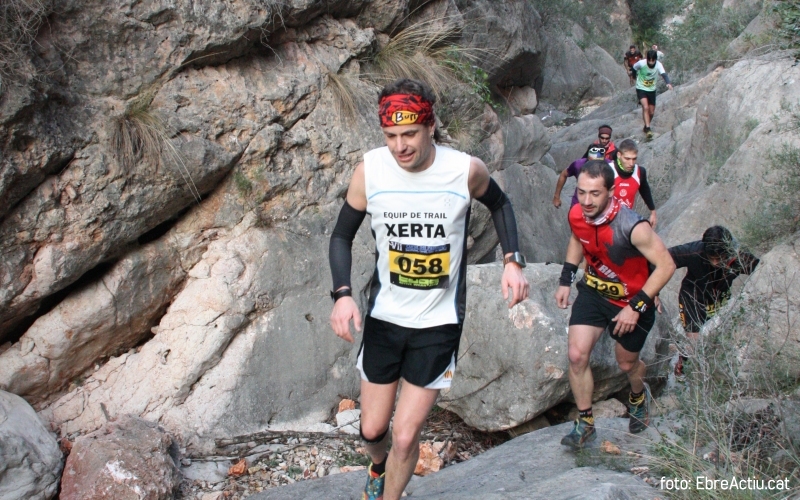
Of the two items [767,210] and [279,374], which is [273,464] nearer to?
[279,374]

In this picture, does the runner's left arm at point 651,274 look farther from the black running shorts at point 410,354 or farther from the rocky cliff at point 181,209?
the rocky cliff at point 181,209

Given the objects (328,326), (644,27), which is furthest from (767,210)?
A: (644,27)

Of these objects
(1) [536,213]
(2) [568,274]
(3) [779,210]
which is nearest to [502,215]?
(2) [568,274]

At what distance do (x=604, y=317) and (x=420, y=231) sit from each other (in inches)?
67.3

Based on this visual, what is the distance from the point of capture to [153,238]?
5.77 m

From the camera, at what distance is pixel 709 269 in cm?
596

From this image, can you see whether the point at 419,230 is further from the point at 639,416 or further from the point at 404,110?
the point at 639,416

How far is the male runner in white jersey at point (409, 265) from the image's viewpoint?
10.8 ft

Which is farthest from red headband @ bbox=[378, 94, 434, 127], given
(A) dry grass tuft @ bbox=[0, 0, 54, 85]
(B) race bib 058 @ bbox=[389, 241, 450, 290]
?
(A) dry grass tuft @ bbox=[0, 0, 54, 85]

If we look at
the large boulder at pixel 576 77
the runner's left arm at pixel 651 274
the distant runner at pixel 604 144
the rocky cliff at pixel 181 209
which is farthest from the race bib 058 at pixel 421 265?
the large boulder at pixel 576 77

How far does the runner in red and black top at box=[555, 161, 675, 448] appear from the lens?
4.15 m

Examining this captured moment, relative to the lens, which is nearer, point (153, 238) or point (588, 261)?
point (588, 261)

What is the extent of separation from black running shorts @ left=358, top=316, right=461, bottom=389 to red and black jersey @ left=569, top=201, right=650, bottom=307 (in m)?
1.30

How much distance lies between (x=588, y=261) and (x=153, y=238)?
11.4 feet
